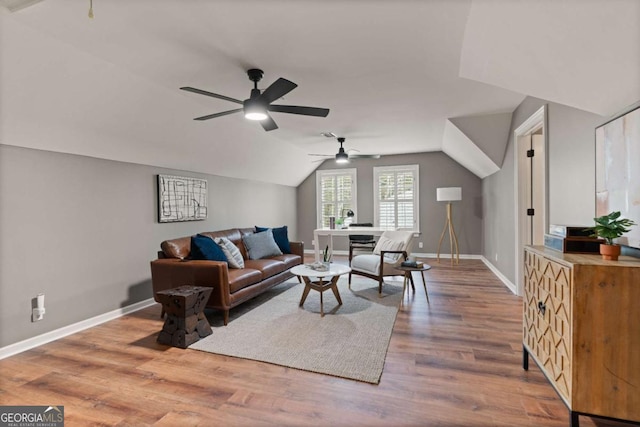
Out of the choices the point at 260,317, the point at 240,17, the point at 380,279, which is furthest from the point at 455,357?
the point at 240,17

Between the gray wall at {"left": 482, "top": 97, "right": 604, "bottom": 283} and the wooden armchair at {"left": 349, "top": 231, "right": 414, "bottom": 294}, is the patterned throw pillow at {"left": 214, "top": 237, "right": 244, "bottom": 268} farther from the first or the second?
the gray wall at {"left": 482, "top": 97, "right": 604, "bottom": 283}

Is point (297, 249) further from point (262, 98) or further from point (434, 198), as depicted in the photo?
point (434, 198)

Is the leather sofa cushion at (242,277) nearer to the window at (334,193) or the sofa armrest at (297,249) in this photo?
the sofa armrest at (297,249)

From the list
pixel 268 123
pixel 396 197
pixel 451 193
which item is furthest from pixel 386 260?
pixel 396 197

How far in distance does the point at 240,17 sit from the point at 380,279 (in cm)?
335

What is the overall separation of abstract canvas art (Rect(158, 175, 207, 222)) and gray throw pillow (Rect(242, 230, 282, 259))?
87 centimetres

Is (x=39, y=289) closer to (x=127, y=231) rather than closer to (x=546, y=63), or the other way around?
(x=127, y=231)

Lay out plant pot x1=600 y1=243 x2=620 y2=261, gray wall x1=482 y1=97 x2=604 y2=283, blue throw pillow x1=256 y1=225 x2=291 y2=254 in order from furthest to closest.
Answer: blue throw pillow x1=256 y1=225 x2=291 y2=254, gray wall x1=482 y1=97 x2=604 y2=283, plant pot x1=600 y1=243 x2=620 y2=261

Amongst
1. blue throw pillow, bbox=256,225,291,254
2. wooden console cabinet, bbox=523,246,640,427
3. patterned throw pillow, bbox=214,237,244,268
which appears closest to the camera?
wooden console cabinet, bbox=523,246,640,427

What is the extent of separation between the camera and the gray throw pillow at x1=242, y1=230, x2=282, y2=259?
461 cm

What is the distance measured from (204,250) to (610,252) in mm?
3495

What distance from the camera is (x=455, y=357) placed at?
2463 mm

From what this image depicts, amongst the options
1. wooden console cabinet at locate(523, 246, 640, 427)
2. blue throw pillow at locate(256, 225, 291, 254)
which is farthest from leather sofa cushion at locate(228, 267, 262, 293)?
wooden console cabinet at locate(523, 246, 640, 427)

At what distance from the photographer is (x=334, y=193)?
8062 millimetres
